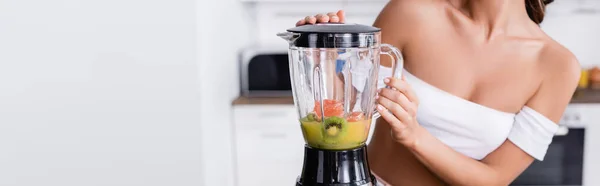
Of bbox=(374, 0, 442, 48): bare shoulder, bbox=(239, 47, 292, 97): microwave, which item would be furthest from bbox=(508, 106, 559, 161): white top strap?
bbox=(239, 47, 292, 97): microwave

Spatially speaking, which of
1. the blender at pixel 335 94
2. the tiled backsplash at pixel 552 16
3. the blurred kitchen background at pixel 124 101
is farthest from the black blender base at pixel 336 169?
the tiled backsplash at pixel 552 16

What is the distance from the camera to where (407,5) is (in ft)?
3.21

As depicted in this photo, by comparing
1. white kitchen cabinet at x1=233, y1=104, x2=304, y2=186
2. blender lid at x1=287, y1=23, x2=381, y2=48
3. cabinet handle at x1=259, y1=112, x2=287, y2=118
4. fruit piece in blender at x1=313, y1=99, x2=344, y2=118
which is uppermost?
blender lid at x1=287, y1=23, x2=381, y2=48

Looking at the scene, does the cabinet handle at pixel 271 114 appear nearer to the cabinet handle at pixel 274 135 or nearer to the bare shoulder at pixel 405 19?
the cabinet handle at pixel 274 135

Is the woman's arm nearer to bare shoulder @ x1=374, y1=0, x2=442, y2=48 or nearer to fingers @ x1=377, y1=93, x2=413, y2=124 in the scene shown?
fingers @ x1=377, y1=93, x2=413, y2=124

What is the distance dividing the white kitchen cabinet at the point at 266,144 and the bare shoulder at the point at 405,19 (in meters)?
1.38

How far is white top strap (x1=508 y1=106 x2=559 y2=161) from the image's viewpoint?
972 mm

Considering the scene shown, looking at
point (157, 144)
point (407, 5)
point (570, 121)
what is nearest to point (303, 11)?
point (157, 144)

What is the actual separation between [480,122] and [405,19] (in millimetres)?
206

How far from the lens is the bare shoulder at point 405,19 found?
3.20 feet

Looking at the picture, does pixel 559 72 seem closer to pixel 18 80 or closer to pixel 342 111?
pixel 342 111

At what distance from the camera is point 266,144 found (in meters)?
2.41

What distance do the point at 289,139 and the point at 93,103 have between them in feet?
2.52

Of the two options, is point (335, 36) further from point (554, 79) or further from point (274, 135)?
point (274, 135)
